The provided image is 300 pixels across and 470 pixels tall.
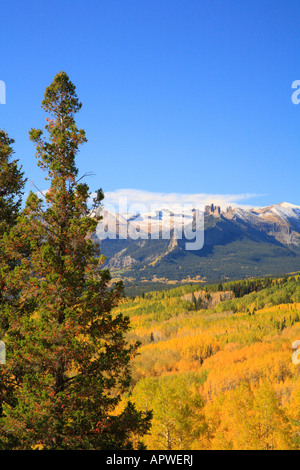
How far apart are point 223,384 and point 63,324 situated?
9520cm

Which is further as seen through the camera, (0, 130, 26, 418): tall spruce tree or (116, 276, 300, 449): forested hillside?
(116, 276, 300, 449): forested hillside

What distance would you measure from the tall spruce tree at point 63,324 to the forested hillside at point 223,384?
3.35 metres

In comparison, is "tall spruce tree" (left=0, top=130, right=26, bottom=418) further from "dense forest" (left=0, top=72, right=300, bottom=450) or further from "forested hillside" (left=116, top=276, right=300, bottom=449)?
"forested hillside" (left=116, top=276, right=300, bottom=449)

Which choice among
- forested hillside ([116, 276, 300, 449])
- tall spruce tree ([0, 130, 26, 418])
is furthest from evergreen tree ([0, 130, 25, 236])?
forested hillside ([116, 276, 300, 449])

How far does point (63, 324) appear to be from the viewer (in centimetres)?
1680

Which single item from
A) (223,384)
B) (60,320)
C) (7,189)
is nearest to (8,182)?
(7,189)

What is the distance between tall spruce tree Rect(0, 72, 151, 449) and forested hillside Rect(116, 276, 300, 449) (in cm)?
335

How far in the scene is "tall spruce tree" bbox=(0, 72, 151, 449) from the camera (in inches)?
635

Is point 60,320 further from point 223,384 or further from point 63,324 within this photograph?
point 223,384

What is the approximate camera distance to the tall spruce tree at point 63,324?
1612 cm

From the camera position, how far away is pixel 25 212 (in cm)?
1842

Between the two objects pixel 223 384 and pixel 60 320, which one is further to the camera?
pixel 223 384

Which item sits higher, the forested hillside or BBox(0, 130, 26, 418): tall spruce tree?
BBox(0, 130, 26, 418): tall spruce tree
